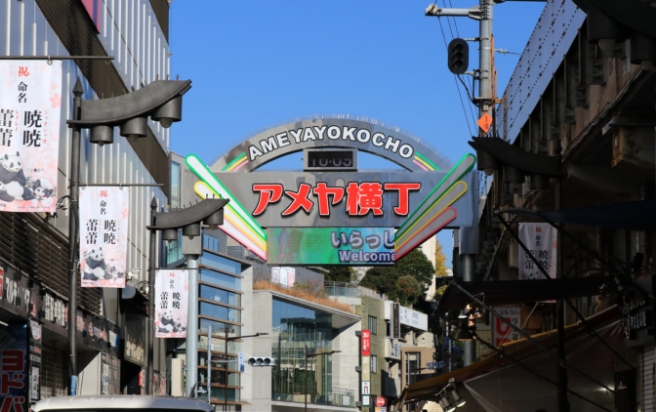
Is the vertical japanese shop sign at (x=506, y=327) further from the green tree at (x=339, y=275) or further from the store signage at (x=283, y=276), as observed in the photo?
the green tree at (x=339, y=275)

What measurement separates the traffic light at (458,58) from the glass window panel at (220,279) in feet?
201

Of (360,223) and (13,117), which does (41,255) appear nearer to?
(13,117)

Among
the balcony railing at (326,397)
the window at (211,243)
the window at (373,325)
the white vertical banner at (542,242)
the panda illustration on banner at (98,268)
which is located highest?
the window at (211,243)

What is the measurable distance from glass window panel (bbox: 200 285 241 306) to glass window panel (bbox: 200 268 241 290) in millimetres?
553

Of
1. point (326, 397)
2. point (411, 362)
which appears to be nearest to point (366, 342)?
point (326, 397)

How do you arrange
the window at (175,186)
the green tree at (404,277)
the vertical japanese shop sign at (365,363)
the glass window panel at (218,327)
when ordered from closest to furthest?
the window at (175,186), the glass window panel at (218,327), the vertical japanese shop sign at (365,363), the green tree at (404,277)

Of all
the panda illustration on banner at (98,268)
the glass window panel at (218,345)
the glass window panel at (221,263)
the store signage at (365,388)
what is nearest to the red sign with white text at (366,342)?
the store signage at (365,388)

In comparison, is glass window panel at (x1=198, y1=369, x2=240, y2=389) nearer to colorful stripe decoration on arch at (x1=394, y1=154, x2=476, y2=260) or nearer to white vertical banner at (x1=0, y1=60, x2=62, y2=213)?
colorful stripe decoration on arch at (x1=394, y1=154, x2=476, y2=260)

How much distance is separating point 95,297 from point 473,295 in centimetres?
1659

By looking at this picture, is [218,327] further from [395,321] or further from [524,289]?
[524,289]

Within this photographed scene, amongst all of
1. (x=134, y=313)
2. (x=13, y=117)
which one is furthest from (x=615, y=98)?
(x=134, y=313)

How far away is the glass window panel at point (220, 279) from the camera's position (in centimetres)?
9675

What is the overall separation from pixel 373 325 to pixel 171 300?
89.5m

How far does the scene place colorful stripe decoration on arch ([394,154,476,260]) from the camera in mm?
37469
